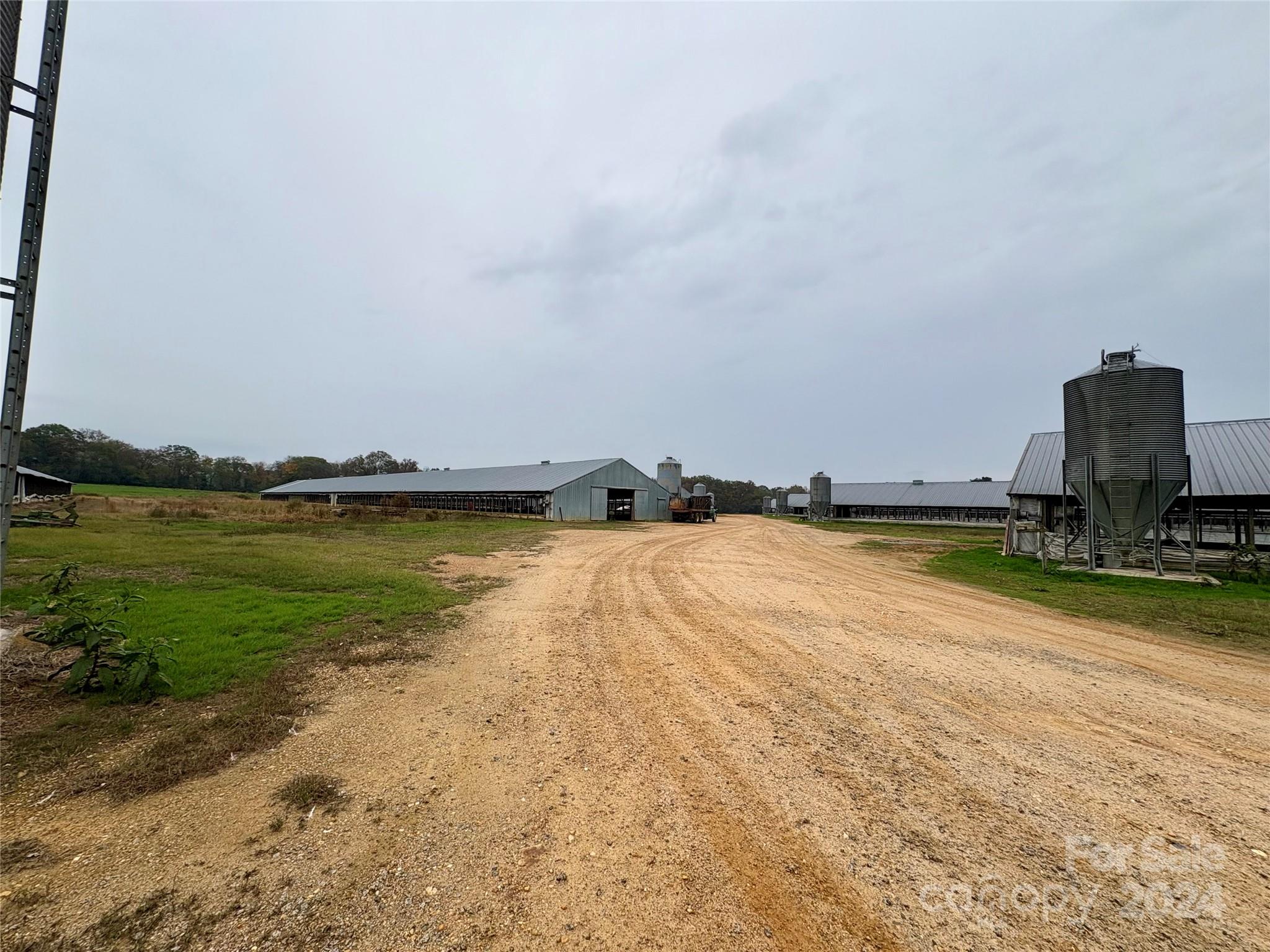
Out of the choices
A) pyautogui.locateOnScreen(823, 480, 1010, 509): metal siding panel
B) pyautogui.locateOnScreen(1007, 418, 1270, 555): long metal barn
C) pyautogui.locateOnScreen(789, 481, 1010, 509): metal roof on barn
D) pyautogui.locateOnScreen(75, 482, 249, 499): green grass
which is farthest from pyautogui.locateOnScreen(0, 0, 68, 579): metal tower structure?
pyautogui.locateOnScreen(75, 482, 249, 499): green grass

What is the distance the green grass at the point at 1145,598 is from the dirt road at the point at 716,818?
10.9 ft

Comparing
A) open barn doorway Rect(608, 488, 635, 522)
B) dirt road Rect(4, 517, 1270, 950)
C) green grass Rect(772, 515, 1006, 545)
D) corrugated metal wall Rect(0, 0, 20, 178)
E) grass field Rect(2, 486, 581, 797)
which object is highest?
corrugated metal wall Rect(0, 0, 20, 178)

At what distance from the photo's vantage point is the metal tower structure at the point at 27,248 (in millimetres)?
3887

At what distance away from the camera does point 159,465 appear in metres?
96.3

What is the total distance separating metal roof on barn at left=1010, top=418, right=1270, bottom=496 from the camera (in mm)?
18719

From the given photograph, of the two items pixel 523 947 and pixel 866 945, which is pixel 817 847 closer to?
pixel 866 945

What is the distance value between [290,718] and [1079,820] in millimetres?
6565

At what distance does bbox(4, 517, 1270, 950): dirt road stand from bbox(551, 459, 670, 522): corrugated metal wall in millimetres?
33324

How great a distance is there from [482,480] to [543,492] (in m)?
12.6

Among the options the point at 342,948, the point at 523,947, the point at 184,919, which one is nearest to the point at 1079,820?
the point at 523,947

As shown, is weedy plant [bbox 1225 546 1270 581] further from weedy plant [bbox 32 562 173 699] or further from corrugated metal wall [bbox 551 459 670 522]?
corrugated metal wall [bbox 551 459 670 522]

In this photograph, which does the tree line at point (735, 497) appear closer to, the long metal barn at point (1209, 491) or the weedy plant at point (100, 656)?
the long metal barn at point (1209, 491)

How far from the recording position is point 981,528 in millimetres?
46469

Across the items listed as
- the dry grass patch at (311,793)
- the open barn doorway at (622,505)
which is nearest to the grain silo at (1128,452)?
the dry grass patch at (311,793)
